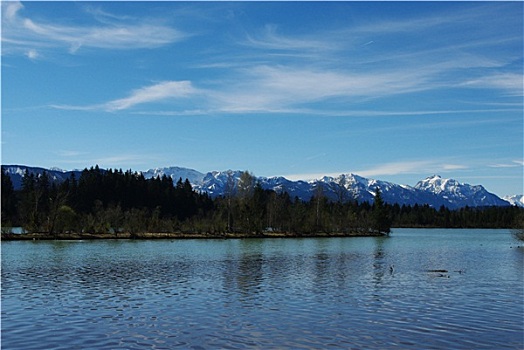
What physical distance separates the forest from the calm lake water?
60.9 metres

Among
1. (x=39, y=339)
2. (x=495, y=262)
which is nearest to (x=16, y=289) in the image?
(x=39, y=339)

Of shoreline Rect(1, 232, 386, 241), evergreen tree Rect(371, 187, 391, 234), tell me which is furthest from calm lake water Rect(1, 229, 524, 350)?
evergreen tree Rect(371, 187, 391, 234)

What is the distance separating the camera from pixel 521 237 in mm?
85688

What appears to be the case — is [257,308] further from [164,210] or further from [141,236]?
[164,210]

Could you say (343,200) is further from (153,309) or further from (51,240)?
(153,309)

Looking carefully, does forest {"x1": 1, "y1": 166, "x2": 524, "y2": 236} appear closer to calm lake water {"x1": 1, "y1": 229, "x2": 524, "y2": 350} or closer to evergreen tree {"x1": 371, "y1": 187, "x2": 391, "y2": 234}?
evergreen tree {"x1": 371, "y1": 187, "x2": 391, "y2": 234}

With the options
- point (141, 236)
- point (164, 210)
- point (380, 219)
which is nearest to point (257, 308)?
point (141, 236)

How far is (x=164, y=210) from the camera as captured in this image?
178375mm

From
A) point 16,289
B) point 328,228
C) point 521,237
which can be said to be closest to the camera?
point 16,289

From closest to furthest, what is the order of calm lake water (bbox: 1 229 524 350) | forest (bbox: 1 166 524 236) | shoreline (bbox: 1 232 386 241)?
calm lake water (bbox: 1 229 524 350), shoreline (bbox: 1 232 386 241), forest (bbox: 1 166 524 236)

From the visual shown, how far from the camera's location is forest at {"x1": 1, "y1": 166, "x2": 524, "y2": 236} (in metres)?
106

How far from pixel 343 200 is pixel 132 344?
481 ft

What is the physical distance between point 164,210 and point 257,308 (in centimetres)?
15480

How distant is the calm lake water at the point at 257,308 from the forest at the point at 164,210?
60.9m
